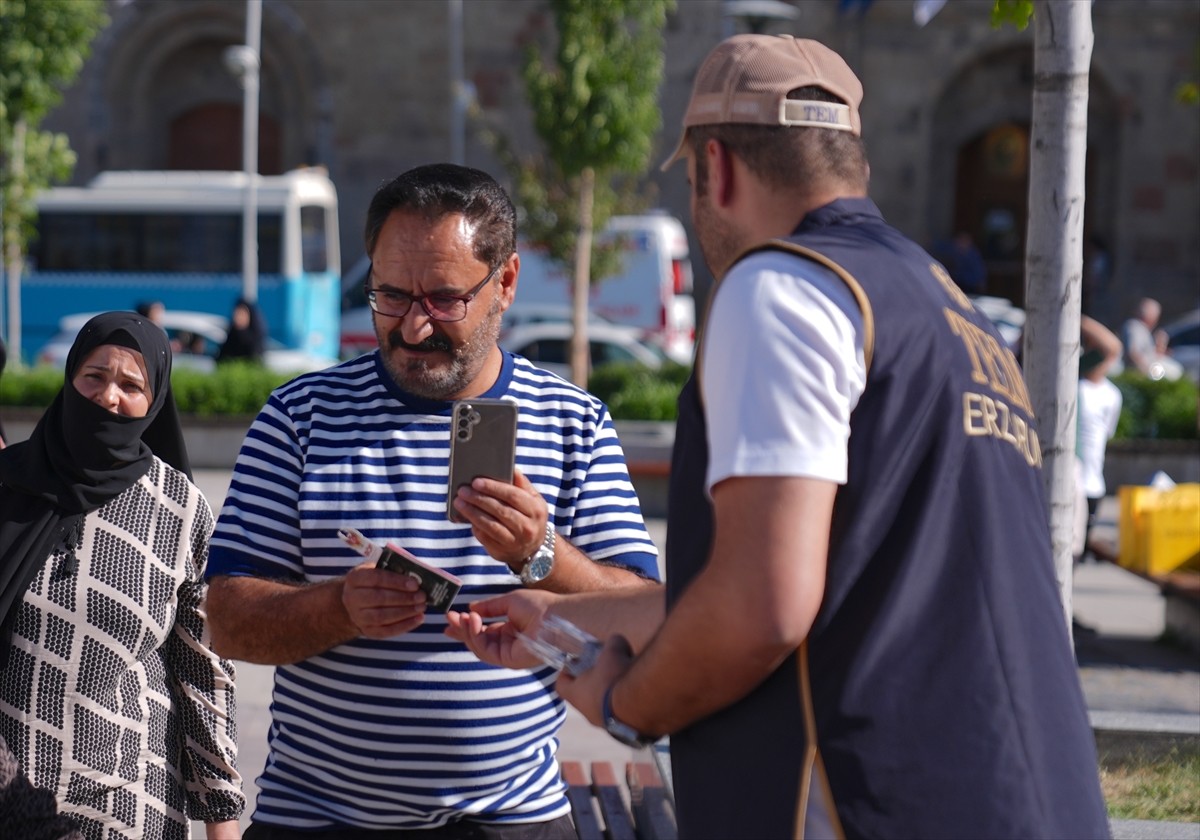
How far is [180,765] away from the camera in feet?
11.9

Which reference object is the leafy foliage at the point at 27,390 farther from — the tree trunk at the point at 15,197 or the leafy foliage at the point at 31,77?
the leafy foliage at the point at 31,77

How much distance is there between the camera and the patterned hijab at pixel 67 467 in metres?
3.38

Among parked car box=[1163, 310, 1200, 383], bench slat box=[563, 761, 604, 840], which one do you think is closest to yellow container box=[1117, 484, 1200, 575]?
bench slat box=[563, 761, 604, 840]

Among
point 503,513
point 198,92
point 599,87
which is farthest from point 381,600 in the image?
point 198,92

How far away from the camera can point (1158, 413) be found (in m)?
15.8

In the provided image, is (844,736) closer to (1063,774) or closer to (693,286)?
(1063,774)

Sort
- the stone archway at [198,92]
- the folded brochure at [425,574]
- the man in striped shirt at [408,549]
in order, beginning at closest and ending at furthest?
the folded brochure at [425,574] < the man in striped shirt at [408,549] < the stone archway at [198,92]

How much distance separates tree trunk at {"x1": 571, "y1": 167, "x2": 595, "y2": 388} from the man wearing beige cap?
1532 cm

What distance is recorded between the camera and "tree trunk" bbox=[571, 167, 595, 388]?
18.0 meters

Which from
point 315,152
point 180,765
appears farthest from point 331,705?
point 315,152

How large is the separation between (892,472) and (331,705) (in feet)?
4.29

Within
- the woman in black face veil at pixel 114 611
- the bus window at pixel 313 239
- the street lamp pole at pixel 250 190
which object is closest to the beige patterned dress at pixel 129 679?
the woman in black face veil at pixel 114 611

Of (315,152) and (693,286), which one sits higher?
(315,152)

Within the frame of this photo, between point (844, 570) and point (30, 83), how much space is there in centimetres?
1666
